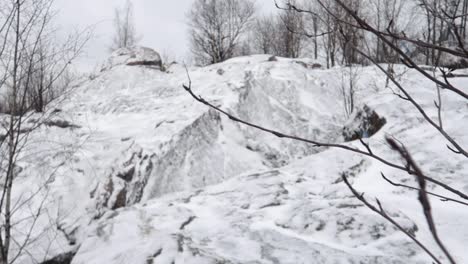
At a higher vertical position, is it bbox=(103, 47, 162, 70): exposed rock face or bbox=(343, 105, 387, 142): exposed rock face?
bbox=(103, 47, 162, 70): exposed rock face

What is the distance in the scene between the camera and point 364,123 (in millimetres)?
6156

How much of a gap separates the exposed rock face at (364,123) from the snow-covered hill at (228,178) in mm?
133

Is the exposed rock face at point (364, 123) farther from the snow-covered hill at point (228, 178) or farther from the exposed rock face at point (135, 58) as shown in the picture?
the exposed rock face at point (135, 58)

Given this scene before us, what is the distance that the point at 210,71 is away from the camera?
9625 mm

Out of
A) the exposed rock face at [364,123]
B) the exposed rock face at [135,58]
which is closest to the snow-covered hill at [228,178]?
the exposed rock face at [364,123]

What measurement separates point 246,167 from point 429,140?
8.83 ft

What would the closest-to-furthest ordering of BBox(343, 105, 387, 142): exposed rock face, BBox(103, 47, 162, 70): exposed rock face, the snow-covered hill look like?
the snow-covered hill → BBox(343, 105, 387, 142): exposed rock face → BBox(103, 47, 162, 70): exposed rock face

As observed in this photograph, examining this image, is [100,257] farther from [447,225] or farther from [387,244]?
[447,225]

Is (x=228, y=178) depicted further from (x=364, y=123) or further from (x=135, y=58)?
(x=135, y=58)

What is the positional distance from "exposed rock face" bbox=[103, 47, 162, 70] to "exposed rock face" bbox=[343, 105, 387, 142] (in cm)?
638

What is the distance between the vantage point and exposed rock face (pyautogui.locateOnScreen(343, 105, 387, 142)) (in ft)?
19.0

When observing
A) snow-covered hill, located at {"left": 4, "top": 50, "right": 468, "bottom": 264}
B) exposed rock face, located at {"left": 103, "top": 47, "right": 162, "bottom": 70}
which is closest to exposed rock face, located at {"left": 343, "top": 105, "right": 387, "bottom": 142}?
snow-covered hill, located at {"left": 4, "top": 50, "right": 468, "bottom": 264}

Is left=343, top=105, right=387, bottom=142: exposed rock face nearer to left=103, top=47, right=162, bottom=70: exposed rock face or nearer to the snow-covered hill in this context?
the snow-covered hill

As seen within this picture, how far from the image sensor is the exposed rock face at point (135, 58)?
1069 cm
